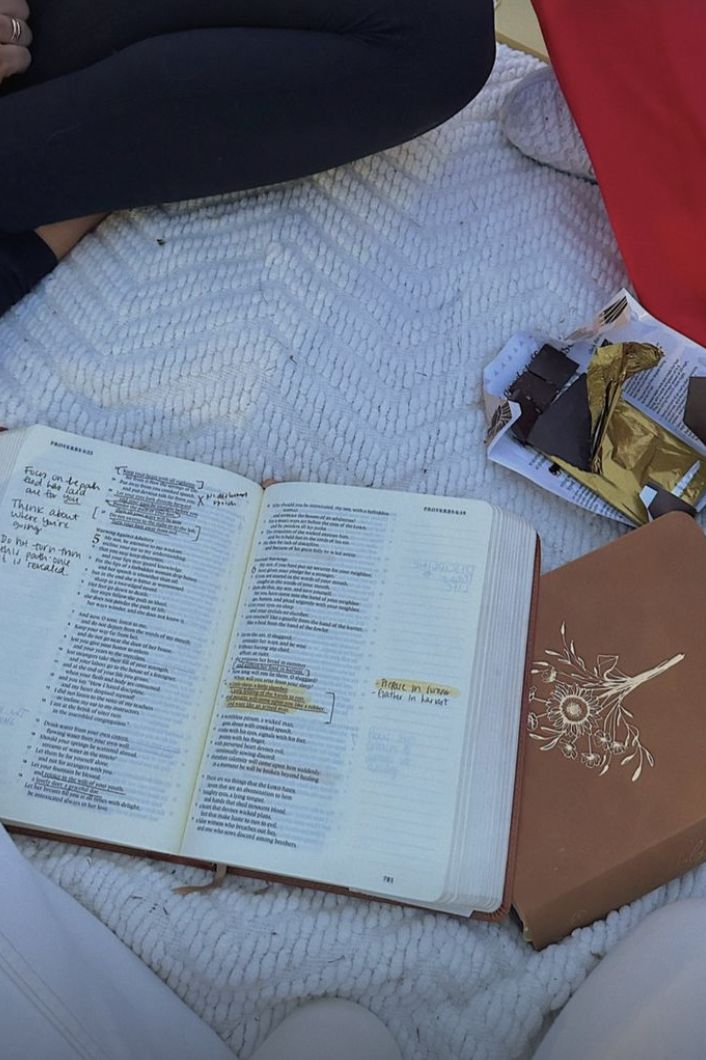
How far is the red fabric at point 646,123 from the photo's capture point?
30.8 inches

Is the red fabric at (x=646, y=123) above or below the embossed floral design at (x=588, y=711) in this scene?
above

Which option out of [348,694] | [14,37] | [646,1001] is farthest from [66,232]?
[646,1001]

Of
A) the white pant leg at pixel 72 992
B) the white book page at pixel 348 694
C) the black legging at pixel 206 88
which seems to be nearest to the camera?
the white pant leg at pixel 72 992

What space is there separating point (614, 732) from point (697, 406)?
0.91ft

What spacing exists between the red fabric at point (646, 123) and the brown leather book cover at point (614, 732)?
0.76ft

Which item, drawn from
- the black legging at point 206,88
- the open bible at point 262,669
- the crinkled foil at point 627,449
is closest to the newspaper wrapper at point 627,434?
the crinkled foil at point 627,449

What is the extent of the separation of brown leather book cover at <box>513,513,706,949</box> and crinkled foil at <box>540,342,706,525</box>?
6 cm

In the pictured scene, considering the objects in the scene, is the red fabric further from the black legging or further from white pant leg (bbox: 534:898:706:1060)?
white pant leg (bbox: 534:898:706:1060)

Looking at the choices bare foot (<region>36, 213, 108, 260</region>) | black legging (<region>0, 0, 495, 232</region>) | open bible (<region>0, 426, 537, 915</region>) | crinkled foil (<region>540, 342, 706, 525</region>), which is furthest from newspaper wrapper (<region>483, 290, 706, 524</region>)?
bare foot (<region>36, 213, 108, 260</region>)

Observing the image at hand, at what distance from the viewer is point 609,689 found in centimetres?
65

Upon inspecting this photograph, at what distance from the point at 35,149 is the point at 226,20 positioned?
19 cm

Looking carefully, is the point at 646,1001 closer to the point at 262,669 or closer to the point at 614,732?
the point at 614,732

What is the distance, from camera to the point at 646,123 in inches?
31.4

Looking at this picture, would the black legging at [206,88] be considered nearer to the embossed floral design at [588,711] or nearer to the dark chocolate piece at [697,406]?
the dark chocolate piece at [697,406]
